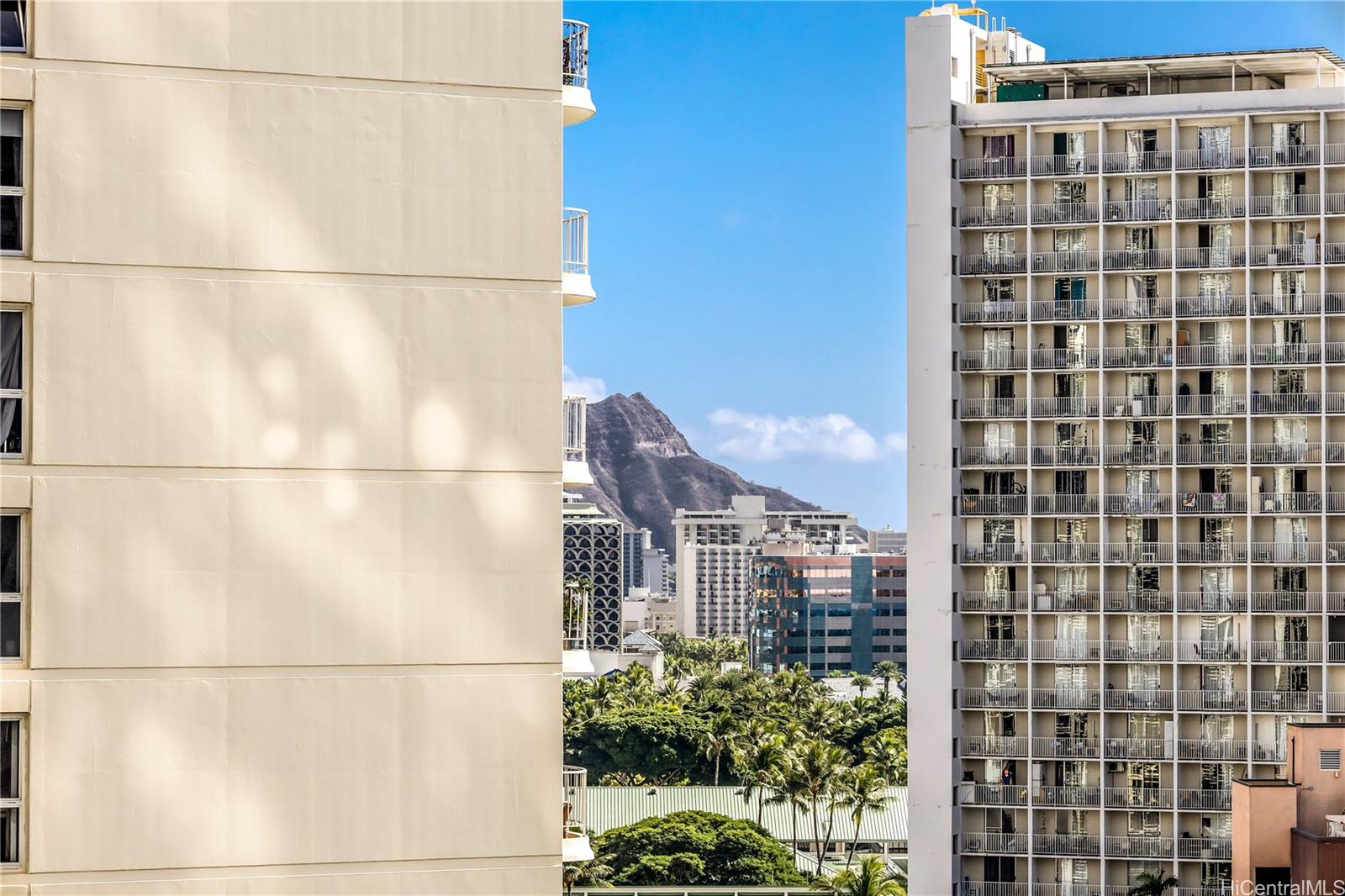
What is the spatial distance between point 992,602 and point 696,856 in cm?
1726

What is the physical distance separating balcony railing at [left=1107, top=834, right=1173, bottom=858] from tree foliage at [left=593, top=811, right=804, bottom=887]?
15783mm

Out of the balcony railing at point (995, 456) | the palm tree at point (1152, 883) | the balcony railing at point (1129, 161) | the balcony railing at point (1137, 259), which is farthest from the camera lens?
the balcony railing at point (1129, 161)

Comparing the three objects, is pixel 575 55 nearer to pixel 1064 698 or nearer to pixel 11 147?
pixel 11 147

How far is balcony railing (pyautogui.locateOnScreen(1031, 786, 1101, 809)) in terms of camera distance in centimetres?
4116

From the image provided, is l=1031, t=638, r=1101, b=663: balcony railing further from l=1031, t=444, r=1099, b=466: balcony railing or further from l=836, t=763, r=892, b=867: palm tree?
l=836, t=763, r=892, b=867: palm tree

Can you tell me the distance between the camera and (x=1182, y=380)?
42.9m

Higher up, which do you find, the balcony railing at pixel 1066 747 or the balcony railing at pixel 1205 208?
the balcony railing at pixel 1205 208

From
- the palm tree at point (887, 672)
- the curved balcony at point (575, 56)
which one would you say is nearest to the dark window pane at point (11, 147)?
the curved balcony at point (575, 56)

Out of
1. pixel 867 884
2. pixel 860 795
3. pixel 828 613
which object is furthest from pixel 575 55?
pixel 828 613

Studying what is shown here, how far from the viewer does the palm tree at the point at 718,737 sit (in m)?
75.4

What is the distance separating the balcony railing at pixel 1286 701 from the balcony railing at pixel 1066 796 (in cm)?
472

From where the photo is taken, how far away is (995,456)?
4319 centimetres

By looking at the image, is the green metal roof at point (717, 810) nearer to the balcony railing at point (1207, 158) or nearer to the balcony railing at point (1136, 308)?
the balcony railing at point (1136, 308)

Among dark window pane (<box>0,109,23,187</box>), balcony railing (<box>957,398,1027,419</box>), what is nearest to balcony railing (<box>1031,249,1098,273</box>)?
balcony railing (<box>957,398,1027,419</box>)
